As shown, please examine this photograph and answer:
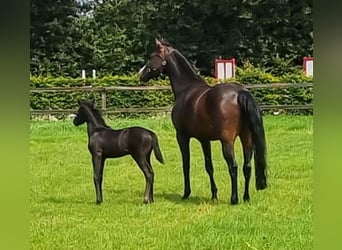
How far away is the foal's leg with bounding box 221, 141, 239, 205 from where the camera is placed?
4.45 meters

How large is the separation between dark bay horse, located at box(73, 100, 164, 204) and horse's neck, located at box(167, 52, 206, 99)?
0.76 feet

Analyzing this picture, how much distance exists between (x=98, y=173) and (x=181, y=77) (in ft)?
1.68

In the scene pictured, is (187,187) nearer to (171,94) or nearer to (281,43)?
(171,94)

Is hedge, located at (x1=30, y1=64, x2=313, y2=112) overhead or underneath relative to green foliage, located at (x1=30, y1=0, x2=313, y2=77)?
underneath

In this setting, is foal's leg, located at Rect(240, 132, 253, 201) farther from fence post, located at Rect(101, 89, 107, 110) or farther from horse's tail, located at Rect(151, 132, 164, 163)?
fence post, located at Rect(101, 89, 107, 110)

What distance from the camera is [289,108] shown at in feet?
14.8

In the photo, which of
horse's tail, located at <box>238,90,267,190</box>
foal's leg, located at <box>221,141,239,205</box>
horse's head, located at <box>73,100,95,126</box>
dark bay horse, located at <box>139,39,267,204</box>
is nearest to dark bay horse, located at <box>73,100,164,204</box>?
horse's head, located at <box>73,100,95,126</box>

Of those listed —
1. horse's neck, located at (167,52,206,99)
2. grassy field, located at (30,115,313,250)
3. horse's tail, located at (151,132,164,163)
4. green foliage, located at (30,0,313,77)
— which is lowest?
grassy field, located at (30,115,313,250)

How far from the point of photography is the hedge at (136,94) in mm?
4465

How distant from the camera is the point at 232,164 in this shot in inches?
175

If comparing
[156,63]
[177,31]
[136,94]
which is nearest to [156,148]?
[136,94]
